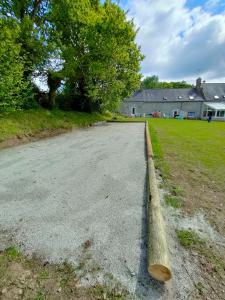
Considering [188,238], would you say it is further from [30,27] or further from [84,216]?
[30,27]

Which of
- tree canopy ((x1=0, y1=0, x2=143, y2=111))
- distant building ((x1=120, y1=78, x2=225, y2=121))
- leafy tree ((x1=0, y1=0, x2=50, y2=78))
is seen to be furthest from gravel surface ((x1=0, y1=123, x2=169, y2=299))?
distant building ((x1=120, y1=78, x2=225, y2=121))

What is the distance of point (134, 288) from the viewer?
195 centimetres

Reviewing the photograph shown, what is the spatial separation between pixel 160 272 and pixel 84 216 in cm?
158

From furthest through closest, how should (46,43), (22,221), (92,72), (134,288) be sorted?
1. (92,72)
2. (46,43)
3. (22,221)
4. (134,288)

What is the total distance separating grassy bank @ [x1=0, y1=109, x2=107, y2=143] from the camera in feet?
29.8

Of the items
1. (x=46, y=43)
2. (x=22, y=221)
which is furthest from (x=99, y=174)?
(x=46, y=43)

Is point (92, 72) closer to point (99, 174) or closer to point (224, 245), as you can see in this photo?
point (99, 174)

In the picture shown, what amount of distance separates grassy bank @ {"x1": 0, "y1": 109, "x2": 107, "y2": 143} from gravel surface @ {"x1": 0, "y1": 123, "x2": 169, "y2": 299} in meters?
3.51

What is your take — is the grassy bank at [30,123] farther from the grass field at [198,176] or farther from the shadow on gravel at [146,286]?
the shadow on gravel at [146,286]

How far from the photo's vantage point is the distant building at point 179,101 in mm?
42625

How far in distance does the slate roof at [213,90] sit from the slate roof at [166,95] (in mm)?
1851

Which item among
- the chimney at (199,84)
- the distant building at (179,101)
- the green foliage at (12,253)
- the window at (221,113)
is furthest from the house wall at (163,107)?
the green foliage at (12,253)

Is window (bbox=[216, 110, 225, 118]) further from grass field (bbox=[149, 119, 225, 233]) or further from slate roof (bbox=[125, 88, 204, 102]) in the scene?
grass field (bbox=[149, 119, 225, 233])

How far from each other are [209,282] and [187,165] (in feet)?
14.3
